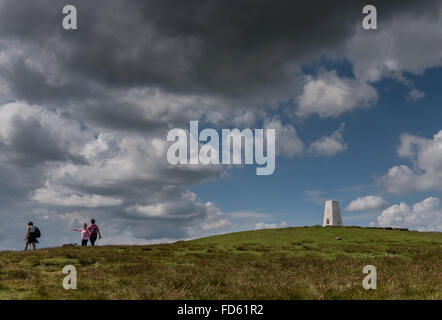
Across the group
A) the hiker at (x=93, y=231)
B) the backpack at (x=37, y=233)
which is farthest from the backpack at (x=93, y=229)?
the backpack at (x=37, y=233)

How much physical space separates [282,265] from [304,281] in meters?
6.74

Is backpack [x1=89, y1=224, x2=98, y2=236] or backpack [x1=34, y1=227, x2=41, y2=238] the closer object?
backpack [x1=34, y1=227, x2=41, y2=238]

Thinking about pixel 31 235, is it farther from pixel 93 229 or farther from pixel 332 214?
pixel 332 214

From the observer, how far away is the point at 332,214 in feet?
252

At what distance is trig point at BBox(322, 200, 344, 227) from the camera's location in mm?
76812

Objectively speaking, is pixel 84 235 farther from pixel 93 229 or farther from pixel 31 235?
pixel 31 235

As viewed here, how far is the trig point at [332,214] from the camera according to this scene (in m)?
76.8

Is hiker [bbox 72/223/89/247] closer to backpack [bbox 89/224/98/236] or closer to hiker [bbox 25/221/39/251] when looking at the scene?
backpack [bbox 89/224/98/236]

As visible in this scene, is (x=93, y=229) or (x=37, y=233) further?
(x=93, y=229)

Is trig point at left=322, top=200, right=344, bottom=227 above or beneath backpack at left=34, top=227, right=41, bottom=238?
above

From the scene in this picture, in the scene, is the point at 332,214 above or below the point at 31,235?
above

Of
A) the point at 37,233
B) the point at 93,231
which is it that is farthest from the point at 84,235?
the point at 37,233

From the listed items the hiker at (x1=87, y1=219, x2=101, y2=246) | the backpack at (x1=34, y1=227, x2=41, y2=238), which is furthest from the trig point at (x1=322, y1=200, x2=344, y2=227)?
the backpack at (x1=34, y1=227, x2=41, y2=238)
